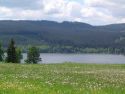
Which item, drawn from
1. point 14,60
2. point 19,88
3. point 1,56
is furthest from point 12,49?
point 19,88

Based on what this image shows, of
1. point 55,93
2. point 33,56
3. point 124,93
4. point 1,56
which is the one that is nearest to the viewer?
point 55,93

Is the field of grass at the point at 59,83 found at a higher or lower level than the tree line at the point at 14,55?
higher

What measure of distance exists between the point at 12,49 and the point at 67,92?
9191 centimetres

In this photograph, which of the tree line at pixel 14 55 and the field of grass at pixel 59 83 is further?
the tree line at pixel 14 55

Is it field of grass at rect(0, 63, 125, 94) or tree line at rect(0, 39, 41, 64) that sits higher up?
field of grass at rect(0, 63, 125, 94)

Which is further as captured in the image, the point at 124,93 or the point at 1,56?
the point at 1,56

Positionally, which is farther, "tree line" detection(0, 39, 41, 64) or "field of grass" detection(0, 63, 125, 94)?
"tree line" detection(0, 39, 41, 64)

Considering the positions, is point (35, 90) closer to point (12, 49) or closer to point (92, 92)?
point (92, 92)

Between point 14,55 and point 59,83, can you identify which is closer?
point 59,83

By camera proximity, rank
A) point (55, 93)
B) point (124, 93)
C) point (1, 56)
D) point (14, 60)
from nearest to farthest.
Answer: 1. point (55, 93)
2. point (124, 93)
3. point (14, 60)
4. point (1, 56)

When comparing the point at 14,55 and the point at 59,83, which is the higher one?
the point at 59,83

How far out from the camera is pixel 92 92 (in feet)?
60.4

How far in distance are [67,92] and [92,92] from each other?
1123 millimetres

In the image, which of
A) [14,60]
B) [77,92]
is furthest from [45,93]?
[14,60]
